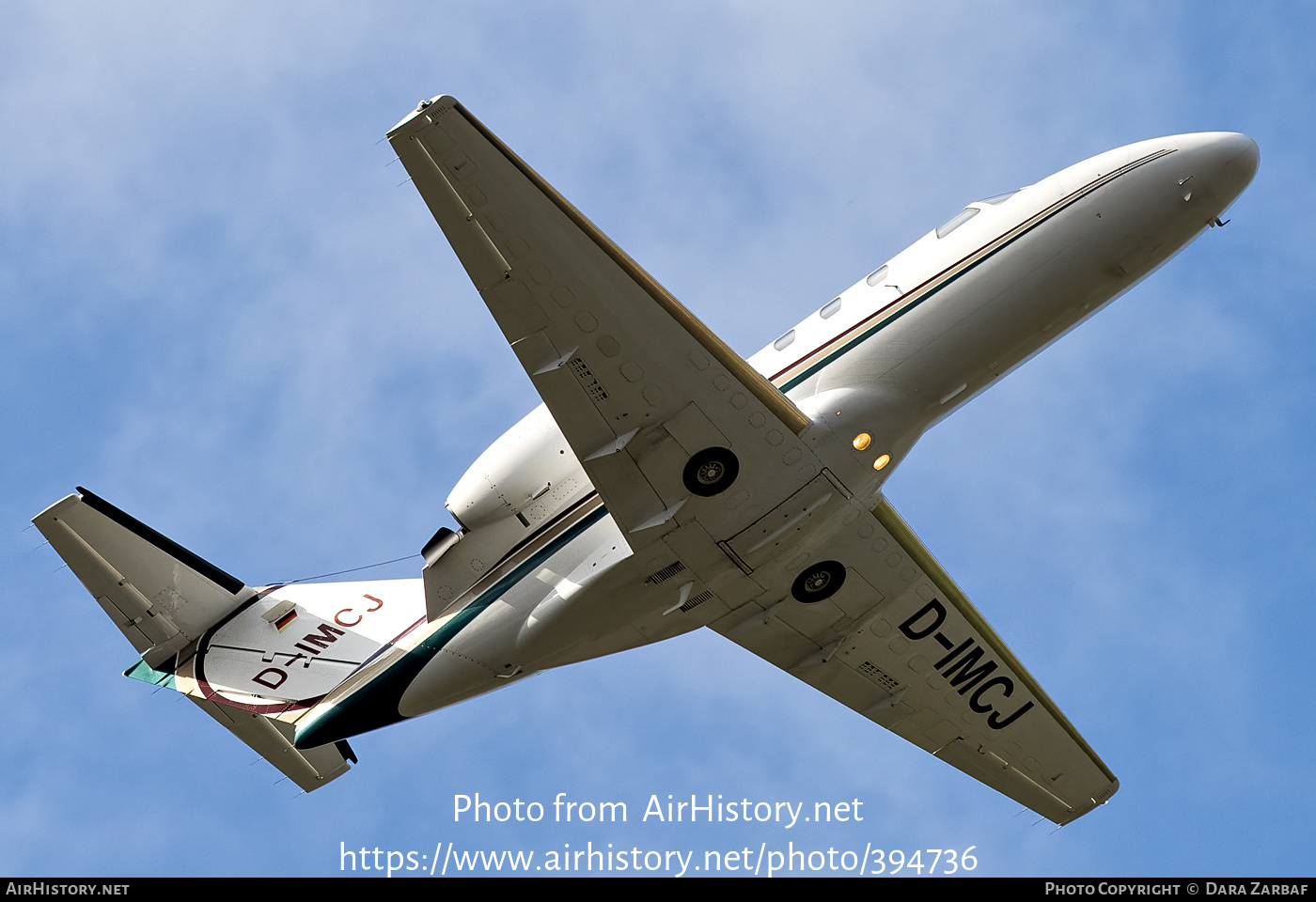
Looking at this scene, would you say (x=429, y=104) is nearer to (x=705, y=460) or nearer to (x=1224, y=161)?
(x=705, y=460)

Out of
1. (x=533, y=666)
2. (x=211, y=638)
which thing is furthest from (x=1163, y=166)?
(x=211, y=638)

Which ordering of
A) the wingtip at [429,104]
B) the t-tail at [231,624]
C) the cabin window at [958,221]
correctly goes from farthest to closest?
the t-tail at [231,624], the cabin window at [958,221], the wingtip at [429,104]

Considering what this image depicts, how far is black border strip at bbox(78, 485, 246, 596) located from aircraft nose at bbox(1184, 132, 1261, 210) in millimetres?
18412

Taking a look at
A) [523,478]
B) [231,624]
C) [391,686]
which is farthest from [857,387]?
[231,624]

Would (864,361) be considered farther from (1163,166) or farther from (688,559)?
(1163,166)

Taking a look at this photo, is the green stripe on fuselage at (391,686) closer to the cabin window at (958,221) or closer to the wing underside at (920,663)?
the wing underside at (920,663)

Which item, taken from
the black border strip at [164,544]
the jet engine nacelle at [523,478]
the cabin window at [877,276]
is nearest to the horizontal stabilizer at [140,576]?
the black border strip at [164,544]

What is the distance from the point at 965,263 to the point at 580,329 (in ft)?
21.4

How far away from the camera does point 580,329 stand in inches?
747

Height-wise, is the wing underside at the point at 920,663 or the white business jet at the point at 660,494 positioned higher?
the white business jet at the point at 660,494

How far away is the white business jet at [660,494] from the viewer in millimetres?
18953

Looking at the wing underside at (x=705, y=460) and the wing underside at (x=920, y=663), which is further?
the wing underside at (x=920, y=663)

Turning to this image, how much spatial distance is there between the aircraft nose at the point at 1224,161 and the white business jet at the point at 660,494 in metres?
0.05

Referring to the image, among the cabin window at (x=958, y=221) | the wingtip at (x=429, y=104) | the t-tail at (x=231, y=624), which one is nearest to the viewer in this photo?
the wingtip at (x=429, y=104)
